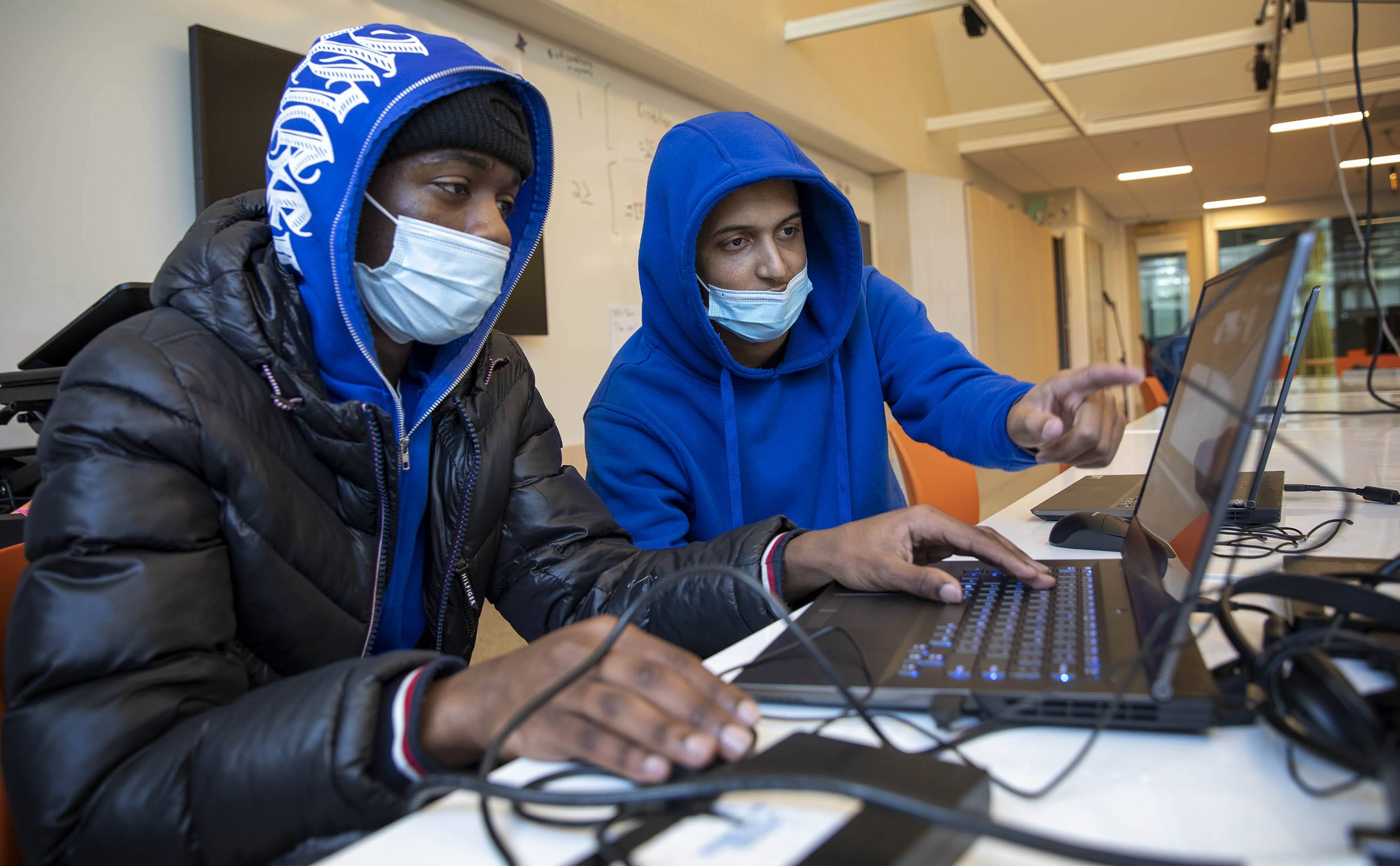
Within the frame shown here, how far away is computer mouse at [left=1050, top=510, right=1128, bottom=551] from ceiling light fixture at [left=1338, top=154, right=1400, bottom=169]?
7133 millimetres

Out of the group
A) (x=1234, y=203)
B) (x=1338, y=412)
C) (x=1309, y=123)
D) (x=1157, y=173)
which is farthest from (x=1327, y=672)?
(x=1234, y=203)

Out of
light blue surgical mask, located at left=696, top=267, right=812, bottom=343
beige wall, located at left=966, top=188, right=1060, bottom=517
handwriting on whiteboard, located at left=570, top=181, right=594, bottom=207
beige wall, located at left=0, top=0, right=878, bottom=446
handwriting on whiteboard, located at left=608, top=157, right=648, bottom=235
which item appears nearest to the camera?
light blue surgical mask, located at left=696, top=267, right=812, bottom=343

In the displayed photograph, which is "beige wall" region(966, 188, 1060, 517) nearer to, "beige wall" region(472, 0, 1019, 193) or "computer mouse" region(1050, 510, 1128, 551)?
"beige wall" region(472, 0, 1019, 193)

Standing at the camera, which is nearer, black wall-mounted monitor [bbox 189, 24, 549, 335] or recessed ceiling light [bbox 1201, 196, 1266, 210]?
black wall-mounted monitor [bbox 189, 24, 549, 335]

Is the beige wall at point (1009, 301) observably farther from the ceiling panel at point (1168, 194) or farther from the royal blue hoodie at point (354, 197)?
the royal blue hoodie at point (354, 197)

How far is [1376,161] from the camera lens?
23.3 feet

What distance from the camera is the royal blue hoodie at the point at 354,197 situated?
38.5 inches

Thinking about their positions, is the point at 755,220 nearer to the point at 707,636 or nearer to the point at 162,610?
the point at 707,636

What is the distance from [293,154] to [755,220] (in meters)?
0.70

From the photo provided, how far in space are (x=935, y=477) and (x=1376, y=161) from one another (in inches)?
291

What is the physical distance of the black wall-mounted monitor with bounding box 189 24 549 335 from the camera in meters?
1.96

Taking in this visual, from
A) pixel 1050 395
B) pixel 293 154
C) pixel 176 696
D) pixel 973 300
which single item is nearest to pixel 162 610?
pixel 176 696

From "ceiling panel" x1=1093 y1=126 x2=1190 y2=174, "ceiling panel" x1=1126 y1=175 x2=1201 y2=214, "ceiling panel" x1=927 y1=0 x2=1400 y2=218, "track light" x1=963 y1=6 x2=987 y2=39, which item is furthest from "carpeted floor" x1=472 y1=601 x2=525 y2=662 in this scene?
"ceiling panel" x1=1126 y1=175 x2=1201 y2=214

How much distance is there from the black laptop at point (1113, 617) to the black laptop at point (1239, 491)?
0.21 meters
